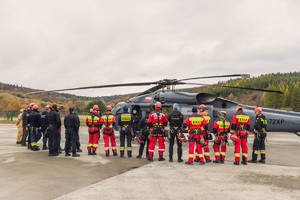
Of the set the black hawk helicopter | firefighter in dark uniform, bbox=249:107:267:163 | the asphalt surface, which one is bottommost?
the asphalt surface

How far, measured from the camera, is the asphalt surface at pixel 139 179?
5648 mm

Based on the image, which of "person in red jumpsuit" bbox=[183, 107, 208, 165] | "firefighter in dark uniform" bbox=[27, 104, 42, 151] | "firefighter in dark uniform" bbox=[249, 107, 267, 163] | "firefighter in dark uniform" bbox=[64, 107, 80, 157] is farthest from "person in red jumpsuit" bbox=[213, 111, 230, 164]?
"firefighter in dark uniform" bbox=[27, 104, 42, 151]

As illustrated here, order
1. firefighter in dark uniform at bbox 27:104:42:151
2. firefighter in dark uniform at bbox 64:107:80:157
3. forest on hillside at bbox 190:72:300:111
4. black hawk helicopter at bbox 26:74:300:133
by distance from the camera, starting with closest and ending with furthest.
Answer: firefighter in dark uniform at bbox 64:107:80:157 → firefighter in dark uniform at bbox 27:104:42:151 → black hawk helicopter at bbox 26:74:300:133 → forest on hillside at bbox 190:72:300:111

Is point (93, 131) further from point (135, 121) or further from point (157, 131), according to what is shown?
point (135, 121)

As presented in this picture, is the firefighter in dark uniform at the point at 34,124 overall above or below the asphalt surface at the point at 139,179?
above

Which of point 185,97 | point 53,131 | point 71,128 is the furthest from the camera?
point 185,97

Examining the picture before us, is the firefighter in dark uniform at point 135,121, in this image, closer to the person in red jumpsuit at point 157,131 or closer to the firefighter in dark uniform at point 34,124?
the firefighter in dark uniform at point 34,124

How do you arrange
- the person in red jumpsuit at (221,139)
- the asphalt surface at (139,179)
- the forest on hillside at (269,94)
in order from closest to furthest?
the asphalt surface at (139,179) → the person in red jumpsuit at (221,139) → the forest on hillside at (269,94)

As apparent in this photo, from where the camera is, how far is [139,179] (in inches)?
269

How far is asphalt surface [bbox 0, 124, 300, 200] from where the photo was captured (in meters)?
5.65

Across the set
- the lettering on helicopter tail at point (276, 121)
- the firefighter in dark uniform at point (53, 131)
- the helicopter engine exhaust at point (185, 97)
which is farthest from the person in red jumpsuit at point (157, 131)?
the lettering on helicopter tail at point (276, 121)

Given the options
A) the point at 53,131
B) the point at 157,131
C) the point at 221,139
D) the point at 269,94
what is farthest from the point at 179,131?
the point at 269,94

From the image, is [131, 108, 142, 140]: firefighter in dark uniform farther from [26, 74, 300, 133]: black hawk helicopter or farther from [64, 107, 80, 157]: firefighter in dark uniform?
[64, 107, 80, 157]: firefighter in dark uniform

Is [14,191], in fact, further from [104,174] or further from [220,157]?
[220,157]
